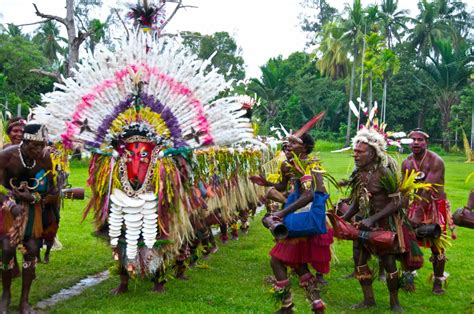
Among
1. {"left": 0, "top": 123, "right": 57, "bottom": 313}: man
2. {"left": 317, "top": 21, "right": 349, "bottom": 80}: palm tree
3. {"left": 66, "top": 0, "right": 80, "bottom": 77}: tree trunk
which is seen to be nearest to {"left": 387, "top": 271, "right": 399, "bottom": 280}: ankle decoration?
{"left": 0, "top": 123, "right": 57, "bottom": 313}: man

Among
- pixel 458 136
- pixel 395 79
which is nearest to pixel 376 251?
pixel 458 136

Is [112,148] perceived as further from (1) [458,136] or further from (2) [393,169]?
(1) [458,136]

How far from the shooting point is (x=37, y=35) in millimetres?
50219

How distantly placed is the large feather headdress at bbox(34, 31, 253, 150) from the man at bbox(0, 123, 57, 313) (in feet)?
1.92

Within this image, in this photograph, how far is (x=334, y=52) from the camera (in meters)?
44.9

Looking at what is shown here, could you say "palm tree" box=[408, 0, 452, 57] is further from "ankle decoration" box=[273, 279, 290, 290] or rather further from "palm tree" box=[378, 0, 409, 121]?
"ankle decoration" box=[273, 279, 290, 290]

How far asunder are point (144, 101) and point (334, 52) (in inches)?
1618

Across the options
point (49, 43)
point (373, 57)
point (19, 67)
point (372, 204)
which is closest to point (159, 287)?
point (372, 204)

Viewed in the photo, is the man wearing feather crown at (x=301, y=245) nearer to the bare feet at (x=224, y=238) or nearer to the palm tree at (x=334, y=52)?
the bare feet at (x=224, y=238)

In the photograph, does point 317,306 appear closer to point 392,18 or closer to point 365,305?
point 365,305

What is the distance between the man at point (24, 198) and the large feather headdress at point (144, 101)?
0.58 m

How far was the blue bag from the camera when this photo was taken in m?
4.87

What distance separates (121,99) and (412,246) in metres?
3.18

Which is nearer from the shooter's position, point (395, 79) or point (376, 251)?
point (376, 251)
